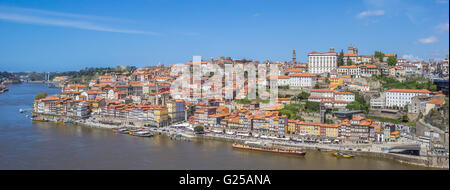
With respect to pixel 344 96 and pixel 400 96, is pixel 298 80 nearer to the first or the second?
pixel 344 96

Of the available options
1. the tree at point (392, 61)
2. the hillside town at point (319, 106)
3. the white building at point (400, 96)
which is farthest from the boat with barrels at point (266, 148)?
the tree at point (392, 61)

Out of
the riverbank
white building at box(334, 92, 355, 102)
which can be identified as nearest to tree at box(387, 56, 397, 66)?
white building at box(334, 92, 355, 102)

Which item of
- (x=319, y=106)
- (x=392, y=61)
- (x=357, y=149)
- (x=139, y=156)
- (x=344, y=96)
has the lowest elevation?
(x=139, y=156)

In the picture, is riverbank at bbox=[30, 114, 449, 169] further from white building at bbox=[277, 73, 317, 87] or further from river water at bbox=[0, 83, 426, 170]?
white building at bbox=[277, 73, 317, 87]

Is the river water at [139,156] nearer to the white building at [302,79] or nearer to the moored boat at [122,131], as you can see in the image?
the moored boat at [122,131]

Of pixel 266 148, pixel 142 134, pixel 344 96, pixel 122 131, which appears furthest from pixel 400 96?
pixel 122 131

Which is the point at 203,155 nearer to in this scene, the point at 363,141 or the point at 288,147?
the point at 288,147
